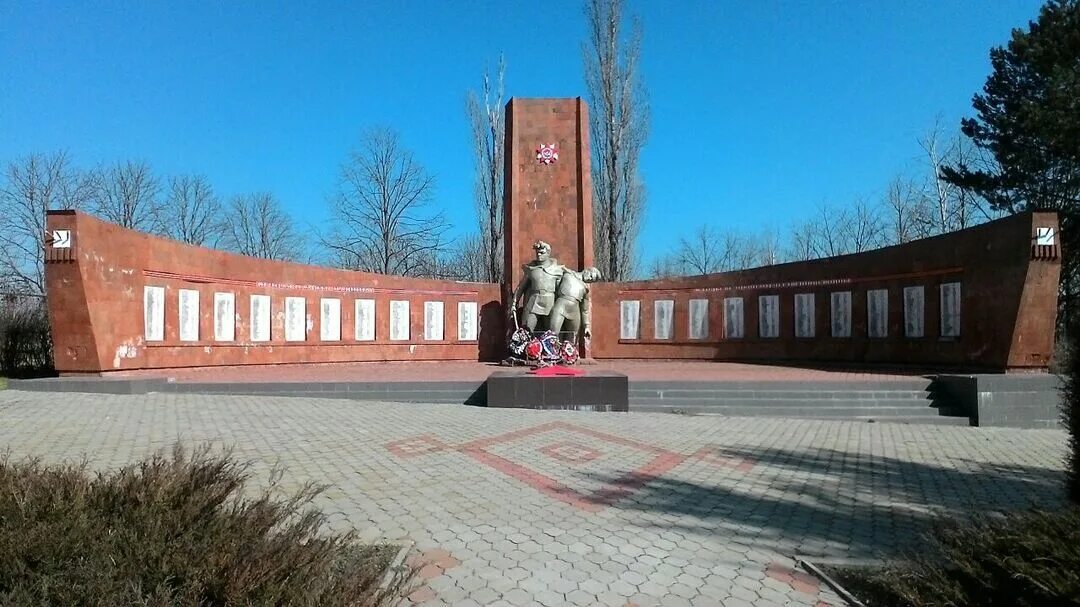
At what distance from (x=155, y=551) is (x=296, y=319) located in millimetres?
14507

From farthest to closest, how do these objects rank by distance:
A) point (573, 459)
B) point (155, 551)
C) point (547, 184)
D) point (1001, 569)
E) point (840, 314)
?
point (547, 184) < point (840, 314) < point (573, 459) < point (1001, 569) < point (155, 551)

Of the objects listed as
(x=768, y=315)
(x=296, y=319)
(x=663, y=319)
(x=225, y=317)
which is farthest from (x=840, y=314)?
(x=225, y=317)

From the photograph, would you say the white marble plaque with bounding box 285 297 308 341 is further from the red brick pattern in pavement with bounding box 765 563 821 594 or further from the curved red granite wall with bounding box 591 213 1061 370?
the red brick pattern in pavement with bounding box 765 563 821 594

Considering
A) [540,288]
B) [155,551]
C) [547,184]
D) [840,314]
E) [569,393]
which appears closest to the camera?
[155,551]

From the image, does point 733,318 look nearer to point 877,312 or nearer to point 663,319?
point 663,319

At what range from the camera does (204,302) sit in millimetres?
14188

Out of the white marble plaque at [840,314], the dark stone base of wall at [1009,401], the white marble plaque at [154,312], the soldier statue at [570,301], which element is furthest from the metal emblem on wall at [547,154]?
the dark stone base of wall at [1009,401]

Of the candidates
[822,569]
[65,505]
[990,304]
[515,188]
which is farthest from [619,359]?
[65,505]

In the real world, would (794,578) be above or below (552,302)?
below

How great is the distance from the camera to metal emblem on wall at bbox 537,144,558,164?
1803 centimetres

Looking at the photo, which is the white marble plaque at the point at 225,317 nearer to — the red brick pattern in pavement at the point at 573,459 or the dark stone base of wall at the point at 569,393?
the dark stone base of wall at the point at 569,393

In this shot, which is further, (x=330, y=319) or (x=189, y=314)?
(x=330, y=319)

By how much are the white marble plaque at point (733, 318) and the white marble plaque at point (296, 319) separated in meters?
11.2

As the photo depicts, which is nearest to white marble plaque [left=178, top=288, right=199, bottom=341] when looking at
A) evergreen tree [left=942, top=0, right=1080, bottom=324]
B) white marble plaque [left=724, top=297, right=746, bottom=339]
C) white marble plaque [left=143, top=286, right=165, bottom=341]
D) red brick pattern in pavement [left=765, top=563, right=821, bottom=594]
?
white marble plaque [left=143, top=286, right=165, bottom=341]
